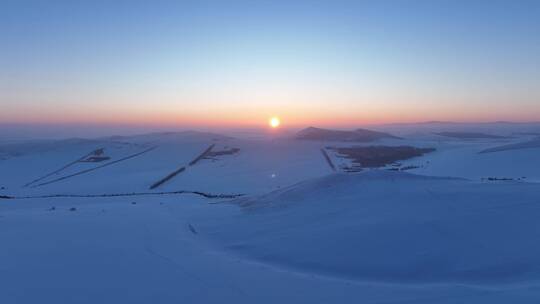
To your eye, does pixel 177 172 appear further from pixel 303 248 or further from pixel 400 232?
pixel 400 232

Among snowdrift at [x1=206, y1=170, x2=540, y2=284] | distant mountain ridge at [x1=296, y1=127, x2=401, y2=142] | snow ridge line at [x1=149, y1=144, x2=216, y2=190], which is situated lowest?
snow ridge line at [x1=149, y1=144, x2=216, y2=190]

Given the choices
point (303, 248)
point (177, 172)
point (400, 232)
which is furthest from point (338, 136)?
point (303, 248)

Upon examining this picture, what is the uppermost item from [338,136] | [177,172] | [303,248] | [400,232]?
[400,232]

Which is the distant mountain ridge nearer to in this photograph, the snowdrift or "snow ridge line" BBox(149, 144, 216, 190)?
"snow ridge line" BBox(149, 144, 216, 190)

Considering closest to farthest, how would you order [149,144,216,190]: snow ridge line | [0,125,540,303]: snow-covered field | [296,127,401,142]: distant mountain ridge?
[0,125,540,303]: snow-covered field, [149,144,216,190]: snow ridge line, [296,127,401,142]: distant mountain ridge

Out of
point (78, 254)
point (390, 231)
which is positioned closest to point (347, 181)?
point (390, 231)

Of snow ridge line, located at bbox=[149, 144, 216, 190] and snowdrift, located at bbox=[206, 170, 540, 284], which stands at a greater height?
snowdrift, located at bbox=[206, 170, 540, 284]

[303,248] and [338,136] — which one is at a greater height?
[303,248]

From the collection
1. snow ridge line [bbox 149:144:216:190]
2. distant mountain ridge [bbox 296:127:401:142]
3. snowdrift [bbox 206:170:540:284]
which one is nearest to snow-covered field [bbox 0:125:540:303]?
snowdrift [bbox 206:170:540:284]

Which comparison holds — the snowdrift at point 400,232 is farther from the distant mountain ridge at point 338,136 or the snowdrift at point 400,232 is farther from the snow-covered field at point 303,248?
the distant mountain ridge at point 338,136

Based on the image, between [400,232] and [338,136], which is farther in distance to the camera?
[338,136]

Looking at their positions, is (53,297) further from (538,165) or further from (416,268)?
(538,165)

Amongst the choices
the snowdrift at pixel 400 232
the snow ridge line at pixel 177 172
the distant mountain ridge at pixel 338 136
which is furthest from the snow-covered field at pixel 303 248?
the distant mountain ridge at pixel 338 136
